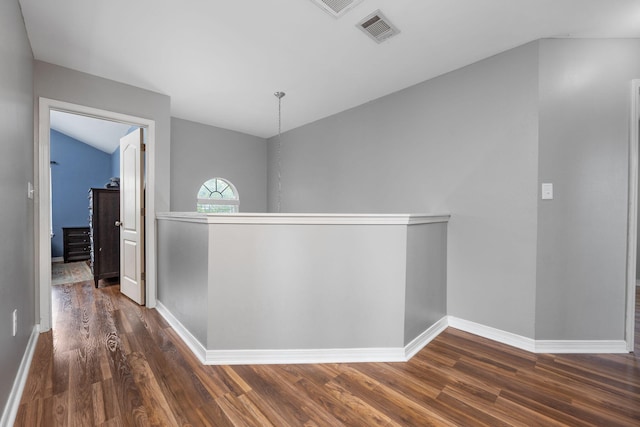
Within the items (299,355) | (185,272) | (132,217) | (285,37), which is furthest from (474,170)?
(132,217)

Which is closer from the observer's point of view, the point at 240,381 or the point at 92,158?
the point at 240,381

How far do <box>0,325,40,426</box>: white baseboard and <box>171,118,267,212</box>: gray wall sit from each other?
235cm

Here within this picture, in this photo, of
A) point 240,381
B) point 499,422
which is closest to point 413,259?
point 499,422

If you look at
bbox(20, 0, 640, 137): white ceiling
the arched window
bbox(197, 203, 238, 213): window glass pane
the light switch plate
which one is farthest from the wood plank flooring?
the arched window

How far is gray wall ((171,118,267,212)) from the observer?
4160 mm

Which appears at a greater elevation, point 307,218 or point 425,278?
point 307,218

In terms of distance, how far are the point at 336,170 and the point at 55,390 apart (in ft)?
10.8

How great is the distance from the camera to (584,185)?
2.15 metres

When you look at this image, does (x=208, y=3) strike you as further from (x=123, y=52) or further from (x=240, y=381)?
(x=240, y=381)

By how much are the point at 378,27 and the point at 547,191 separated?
5.90 ft

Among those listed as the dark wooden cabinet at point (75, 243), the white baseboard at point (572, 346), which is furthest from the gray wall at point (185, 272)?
the dark wooden cabinet at point (75, 243)

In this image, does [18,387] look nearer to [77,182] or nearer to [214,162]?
[214,162]

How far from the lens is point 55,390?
1.66 m

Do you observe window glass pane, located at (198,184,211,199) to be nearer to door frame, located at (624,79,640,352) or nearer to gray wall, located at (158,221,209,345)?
gray wall, located at (158,221,209,345)
